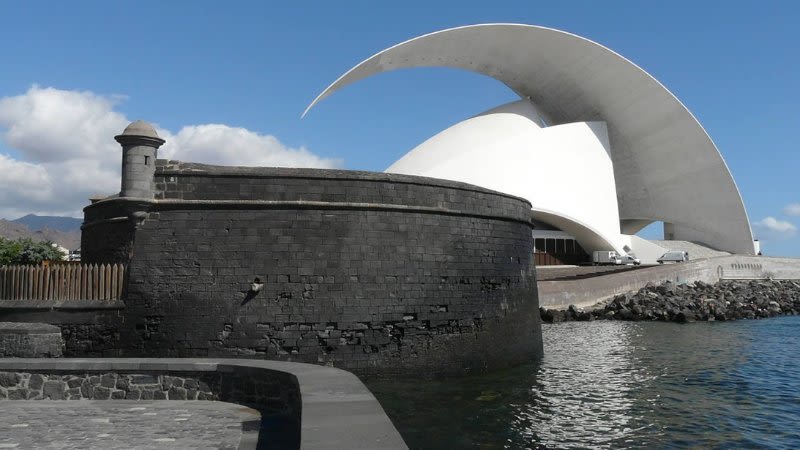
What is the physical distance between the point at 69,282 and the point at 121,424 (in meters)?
5.05

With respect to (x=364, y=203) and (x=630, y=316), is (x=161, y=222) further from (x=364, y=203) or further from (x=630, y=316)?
(x=630, y=316)

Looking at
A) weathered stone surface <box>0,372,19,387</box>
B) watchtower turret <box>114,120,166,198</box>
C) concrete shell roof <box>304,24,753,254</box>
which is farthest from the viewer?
concrete shell roof <box>304,24,753,254</box>

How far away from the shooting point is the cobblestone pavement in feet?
17.4

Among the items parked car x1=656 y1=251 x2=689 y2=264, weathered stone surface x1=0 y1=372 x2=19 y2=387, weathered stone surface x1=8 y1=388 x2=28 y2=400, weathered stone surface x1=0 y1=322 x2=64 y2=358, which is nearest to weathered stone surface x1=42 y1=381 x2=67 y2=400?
weathered stone surface x1=8 y1=388 x2=28 y2=400

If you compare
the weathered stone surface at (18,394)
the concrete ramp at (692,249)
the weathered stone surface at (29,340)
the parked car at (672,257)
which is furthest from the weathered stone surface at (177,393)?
the concrete ramp at (692,249)

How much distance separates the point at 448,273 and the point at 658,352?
272 inches

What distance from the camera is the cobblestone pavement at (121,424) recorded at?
17.4ft

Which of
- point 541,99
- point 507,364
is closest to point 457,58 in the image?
point 541,99

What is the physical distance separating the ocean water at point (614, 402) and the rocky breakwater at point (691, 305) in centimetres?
806

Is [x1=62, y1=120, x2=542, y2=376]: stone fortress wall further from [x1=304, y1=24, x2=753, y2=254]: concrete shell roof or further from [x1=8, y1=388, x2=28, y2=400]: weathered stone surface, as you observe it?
[x1=304, y1=24, x2=753, y2=254]: concrete shell roof

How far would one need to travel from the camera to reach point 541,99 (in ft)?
123

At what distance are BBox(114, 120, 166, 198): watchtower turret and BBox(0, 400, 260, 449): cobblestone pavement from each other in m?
3.88

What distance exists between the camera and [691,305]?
25.1 metres

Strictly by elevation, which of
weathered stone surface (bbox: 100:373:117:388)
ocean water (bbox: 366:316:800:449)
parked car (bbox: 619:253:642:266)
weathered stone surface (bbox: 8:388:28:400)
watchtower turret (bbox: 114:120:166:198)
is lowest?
ocean water (bbox: 366:316:800:449)
